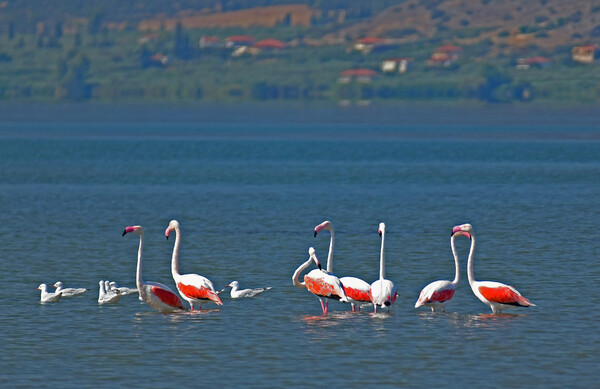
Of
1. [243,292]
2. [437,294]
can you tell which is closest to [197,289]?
[243,292]

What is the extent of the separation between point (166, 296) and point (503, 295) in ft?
24.5

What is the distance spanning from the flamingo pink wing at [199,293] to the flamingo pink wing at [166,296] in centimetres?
27

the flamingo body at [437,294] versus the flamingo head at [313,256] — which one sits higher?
the flamingo head at [313,256]

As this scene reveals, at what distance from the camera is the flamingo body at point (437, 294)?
28234 mm

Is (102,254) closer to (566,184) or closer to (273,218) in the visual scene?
(273,218)

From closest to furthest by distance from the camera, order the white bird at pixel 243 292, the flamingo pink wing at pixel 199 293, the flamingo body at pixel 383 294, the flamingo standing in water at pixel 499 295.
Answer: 1. the flamingo body at pixel 383 294
2. the flamingo standing in water at pixel 499 295
3. the flamingo pink wing at pixel 199 293
4. the white bird at pixel 243 292

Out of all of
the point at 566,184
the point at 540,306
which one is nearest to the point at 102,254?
the point at 540,306

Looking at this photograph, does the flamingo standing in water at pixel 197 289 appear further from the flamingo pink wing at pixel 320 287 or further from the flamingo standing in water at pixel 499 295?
the flamingo standing in water at pixel 499 295

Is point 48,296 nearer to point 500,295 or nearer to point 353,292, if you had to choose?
point 353,292

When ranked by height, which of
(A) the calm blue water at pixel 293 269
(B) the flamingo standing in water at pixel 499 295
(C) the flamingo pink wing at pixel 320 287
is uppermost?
(C) the flamingo pink wing at pixel 320 287

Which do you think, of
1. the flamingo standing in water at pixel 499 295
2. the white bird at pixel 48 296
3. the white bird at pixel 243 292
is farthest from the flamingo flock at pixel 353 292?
the white bird at pixel 48 296

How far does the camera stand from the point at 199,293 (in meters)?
28.8

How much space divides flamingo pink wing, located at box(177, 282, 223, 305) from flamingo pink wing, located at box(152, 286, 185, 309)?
0.27 meters

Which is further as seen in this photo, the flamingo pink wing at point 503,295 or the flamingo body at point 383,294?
the flamingo pink wing at point 503,295
